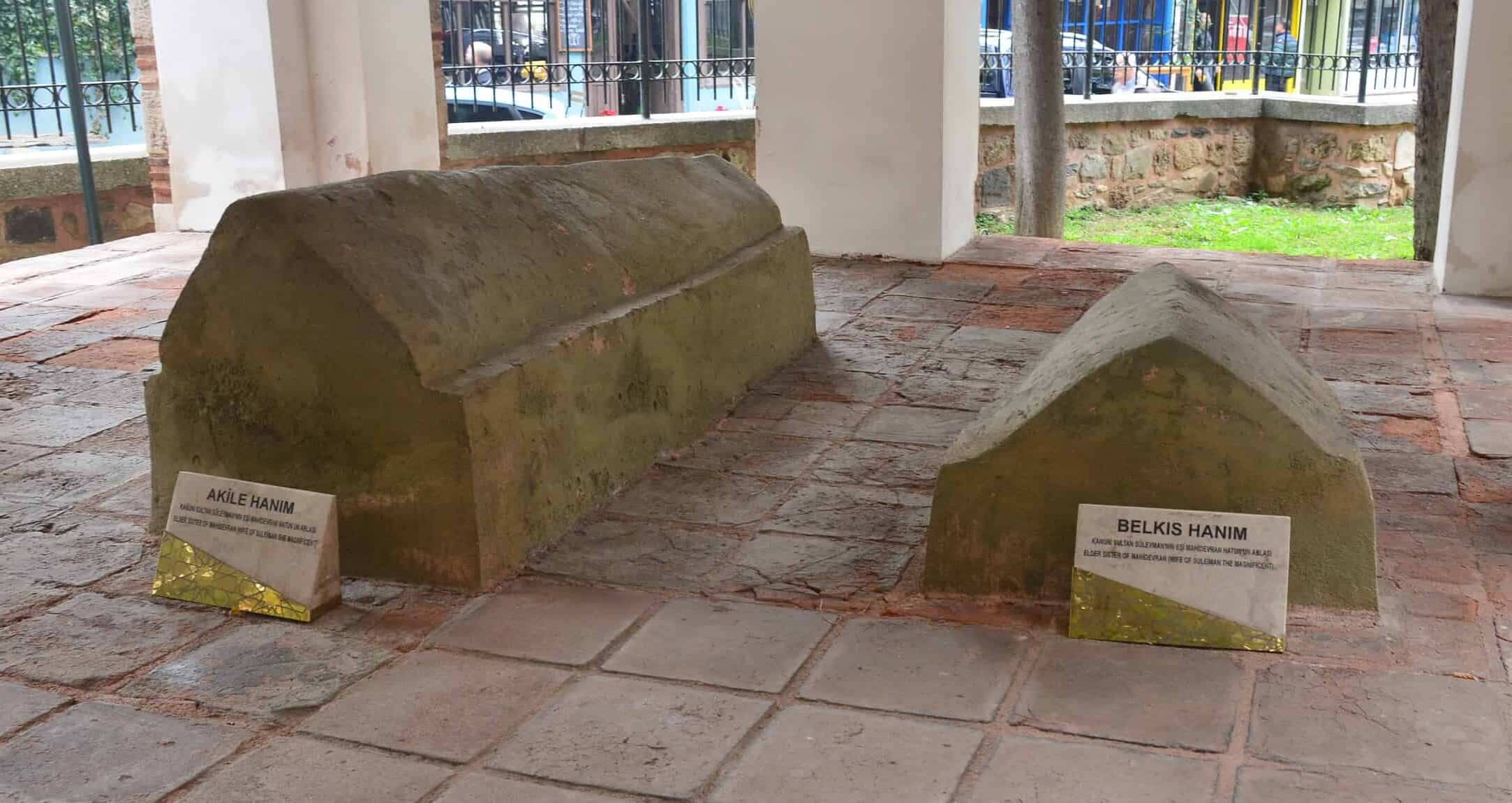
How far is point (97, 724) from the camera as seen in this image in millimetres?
2357

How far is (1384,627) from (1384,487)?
3.01ft

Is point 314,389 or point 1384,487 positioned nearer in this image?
point 314,389

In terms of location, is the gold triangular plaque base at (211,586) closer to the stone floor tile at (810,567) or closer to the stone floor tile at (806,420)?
the stone floor tile at (810,567)

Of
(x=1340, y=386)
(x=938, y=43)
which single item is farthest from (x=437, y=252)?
(x=938, y=43)

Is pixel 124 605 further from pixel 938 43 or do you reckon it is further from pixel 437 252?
pixel 938 43

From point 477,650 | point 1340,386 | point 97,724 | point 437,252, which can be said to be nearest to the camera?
point 97,724

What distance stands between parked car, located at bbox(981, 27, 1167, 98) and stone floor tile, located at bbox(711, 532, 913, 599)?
8905 millimetres

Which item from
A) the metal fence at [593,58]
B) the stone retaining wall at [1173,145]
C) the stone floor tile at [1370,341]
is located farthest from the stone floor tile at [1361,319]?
the metal fence at [593,58]

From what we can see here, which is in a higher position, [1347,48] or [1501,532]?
[1347,48]

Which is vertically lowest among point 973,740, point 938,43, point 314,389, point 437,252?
point 973,740

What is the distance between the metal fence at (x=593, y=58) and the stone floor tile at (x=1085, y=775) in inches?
313

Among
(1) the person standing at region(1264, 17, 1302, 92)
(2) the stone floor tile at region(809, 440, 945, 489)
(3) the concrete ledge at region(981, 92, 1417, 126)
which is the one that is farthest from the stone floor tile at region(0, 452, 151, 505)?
(1) the person standing at region(1264, 17, 1302, 92)

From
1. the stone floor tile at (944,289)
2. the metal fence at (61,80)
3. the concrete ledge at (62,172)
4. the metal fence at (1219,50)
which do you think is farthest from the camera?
the metal fence at (1219,50)

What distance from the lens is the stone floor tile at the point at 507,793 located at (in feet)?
6.91
